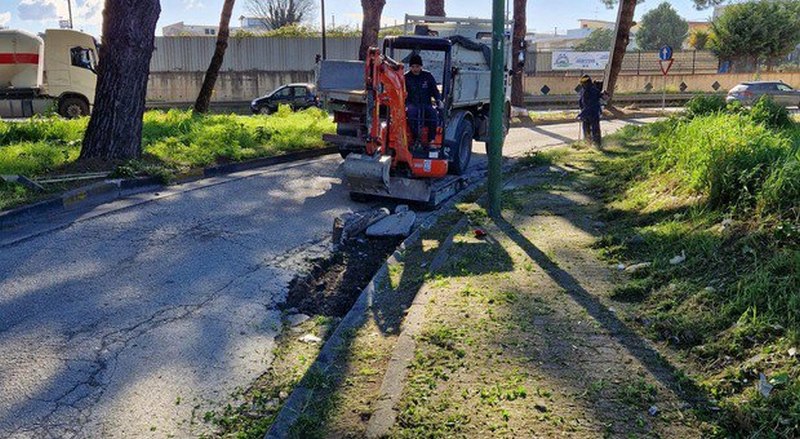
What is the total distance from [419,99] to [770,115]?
5.38m

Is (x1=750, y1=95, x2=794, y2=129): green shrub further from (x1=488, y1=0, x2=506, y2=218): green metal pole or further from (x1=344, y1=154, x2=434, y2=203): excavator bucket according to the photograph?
(x1=344, y1=154, x2=434, y2=203): excavator bucket

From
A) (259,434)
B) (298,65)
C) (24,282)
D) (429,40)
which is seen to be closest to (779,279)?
(259,434)

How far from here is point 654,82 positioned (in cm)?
3825

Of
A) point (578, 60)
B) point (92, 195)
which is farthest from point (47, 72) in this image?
point (578, 60)

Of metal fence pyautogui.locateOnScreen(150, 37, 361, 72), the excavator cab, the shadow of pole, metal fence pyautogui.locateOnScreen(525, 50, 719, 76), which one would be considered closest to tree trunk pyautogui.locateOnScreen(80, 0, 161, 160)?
the excavator cab

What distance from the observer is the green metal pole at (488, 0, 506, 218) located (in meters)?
7.66

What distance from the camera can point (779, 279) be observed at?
425 cm

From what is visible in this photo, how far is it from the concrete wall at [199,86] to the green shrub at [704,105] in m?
30.5

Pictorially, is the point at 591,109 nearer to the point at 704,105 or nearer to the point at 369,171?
the point at 704,105

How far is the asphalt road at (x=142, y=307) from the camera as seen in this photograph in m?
3.86

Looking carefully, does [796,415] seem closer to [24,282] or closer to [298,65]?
[24,282]

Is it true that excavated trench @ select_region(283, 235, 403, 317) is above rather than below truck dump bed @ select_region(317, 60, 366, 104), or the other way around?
below

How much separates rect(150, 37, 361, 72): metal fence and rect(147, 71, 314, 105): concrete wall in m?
2.29

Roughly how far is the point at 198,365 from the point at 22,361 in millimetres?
1177
